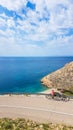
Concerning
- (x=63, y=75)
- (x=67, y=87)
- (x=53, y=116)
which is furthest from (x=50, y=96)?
(x=63, y=75)

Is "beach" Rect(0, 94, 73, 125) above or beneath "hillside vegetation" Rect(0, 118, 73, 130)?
above

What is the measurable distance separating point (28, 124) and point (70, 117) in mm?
5498

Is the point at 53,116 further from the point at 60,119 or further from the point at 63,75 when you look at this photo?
the point at 63,75

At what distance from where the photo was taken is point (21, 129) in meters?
25.6

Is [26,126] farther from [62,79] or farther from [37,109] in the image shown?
[62,79]

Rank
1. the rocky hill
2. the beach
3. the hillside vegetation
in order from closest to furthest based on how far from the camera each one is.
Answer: the hillside vegetation
the beach
the rocky hill

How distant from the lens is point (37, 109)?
31.3 metres

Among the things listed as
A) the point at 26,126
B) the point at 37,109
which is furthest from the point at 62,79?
the point at 26,126

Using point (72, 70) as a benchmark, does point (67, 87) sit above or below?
below

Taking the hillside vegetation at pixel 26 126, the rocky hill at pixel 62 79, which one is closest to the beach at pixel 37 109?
the hillside vegetation at pixel 26 126

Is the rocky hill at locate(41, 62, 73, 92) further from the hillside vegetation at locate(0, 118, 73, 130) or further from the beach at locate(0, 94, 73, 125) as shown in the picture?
the hillside vegetation at locate(0, 118, 73, 130)

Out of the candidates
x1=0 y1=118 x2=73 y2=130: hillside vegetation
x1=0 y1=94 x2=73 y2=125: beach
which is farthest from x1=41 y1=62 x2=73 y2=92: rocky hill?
x1=0 y1=118 x2=73 y2=130: hillside vegetation

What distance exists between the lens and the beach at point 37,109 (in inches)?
1123

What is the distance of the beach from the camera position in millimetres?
28531
